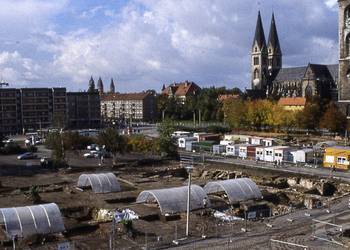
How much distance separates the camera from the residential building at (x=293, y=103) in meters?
87.6

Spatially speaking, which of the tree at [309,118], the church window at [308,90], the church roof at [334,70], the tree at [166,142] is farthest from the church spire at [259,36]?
the tree at [166,142]

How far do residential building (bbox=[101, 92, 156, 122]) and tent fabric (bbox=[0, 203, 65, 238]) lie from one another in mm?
102876

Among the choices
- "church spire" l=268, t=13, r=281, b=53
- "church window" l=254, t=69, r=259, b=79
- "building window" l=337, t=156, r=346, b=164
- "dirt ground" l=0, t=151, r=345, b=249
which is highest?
"church spire" l=268, t=13, r=281, b=53

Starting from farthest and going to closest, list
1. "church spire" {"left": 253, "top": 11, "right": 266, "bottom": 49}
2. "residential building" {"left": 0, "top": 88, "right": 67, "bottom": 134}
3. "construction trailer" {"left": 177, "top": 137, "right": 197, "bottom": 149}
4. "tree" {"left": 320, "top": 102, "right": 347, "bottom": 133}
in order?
"church spire" {"left": 253, "top": 11, "right": 266, "bottom": 49}, "residential building" {"left": 0, "top": 88, "right": 67, "bottom": 134}, "tree" {"left": 320, "top": 102, "right": 347, "bottom": 133}, "construction trailer" {"left": 177, "top": 137, "right": 197, "bottom": 149}

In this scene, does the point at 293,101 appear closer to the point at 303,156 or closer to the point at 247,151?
the point at 247,151

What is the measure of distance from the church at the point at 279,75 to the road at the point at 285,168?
40654 millimetres

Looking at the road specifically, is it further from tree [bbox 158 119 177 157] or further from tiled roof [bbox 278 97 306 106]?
tiled roof [bbox 278 97 306 106]

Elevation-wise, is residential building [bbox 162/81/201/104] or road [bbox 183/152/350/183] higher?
residential building [bbox 162/81/201/104]

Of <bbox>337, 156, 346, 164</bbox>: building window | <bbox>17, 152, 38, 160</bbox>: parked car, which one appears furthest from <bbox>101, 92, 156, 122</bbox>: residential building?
<bbox>337, 156, 346, 164</bbox>: building window

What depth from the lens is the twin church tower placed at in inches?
4587

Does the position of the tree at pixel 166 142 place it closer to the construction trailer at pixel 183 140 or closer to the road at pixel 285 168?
the road at pixel 285 168

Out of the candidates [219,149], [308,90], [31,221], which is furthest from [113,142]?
[308,90]

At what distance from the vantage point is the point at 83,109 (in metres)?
114

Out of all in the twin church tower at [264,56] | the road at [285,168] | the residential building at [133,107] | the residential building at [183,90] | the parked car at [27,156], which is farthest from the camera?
the residential building at [183,90]
